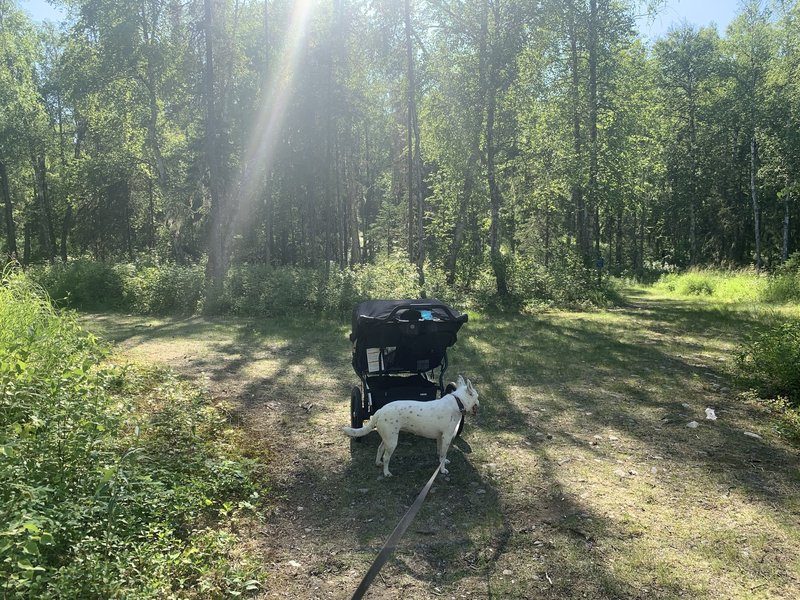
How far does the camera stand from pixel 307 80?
20.3m

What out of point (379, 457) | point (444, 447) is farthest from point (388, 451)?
point (444, 447)

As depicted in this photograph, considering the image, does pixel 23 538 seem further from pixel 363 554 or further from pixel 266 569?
pixel 363 554

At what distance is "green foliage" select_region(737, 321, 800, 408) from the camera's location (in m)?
6.19

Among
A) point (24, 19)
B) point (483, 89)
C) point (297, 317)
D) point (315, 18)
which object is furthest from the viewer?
point (24, 19)

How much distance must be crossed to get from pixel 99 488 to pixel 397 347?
115 inches

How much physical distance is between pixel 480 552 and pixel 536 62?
18.4 m

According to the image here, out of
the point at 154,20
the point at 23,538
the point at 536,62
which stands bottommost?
the point at 23,538

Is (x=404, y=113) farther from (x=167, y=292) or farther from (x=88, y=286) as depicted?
(x=88, y=286)

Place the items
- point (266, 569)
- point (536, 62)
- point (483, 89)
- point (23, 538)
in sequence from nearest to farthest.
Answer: point (23, 538), point (266, 569), point (483, 89), point (536, 62)

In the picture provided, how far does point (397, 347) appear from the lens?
5.21m

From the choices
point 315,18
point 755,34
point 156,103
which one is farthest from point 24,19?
point 755,34

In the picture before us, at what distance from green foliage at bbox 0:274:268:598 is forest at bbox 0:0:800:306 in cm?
1139

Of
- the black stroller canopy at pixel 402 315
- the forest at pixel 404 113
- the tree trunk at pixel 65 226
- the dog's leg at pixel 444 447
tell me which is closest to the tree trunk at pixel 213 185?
the forest at pixel 404 113

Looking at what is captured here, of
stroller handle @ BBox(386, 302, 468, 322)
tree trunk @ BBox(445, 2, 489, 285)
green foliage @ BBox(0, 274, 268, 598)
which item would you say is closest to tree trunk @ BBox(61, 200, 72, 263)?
tree trunk @ BBox(445, 2, 489, 285)
